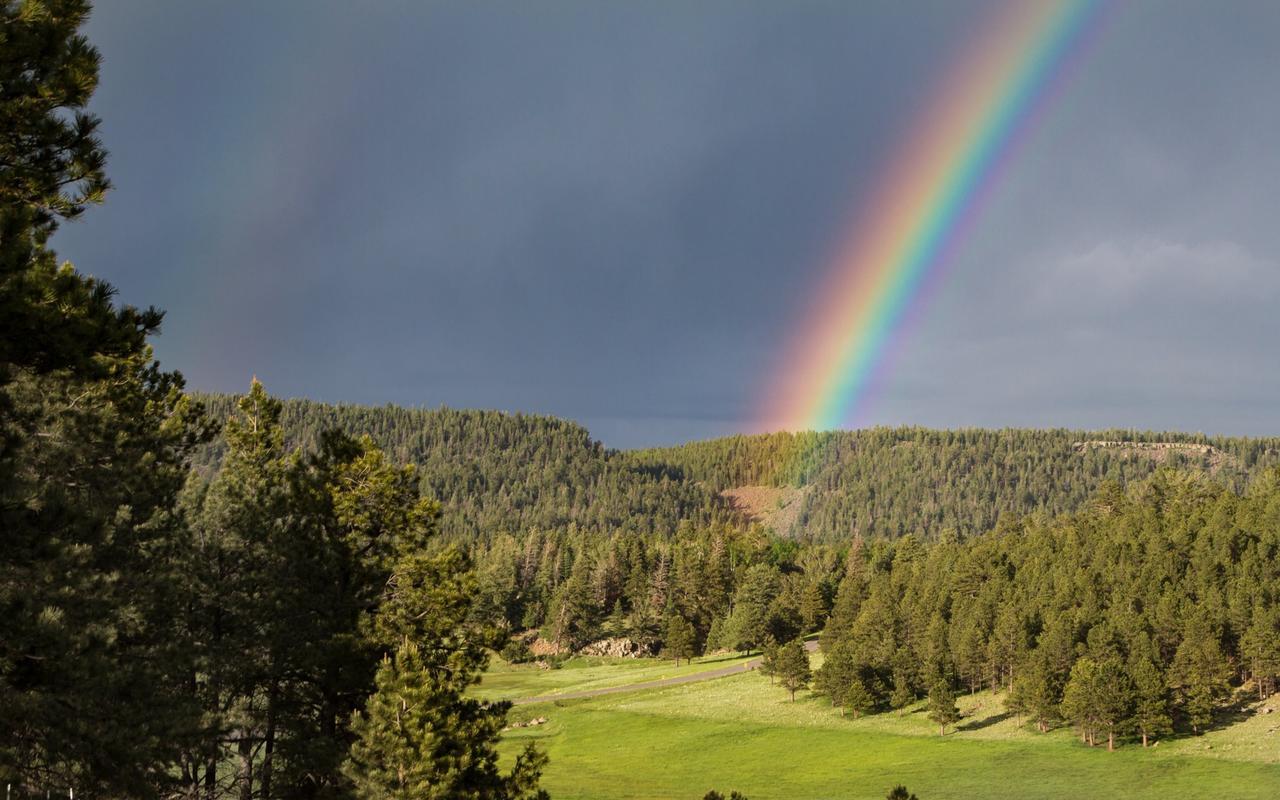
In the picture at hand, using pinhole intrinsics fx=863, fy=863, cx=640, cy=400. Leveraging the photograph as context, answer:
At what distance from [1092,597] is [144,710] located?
349 feet

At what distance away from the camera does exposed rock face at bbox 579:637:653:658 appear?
156 m

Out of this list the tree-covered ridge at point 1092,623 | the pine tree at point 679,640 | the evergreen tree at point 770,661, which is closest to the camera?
the tree-covered ridge at point 1092,623

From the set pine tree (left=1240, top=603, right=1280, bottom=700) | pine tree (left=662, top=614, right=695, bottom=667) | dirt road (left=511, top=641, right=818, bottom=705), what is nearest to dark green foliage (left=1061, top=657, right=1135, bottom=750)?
pine tree (left=1240, top=603, right=1280, bottom=700)

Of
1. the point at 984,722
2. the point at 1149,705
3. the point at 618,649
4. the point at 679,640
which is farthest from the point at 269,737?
the point at 618,649

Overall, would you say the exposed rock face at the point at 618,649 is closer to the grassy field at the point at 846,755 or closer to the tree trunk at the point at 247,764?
the grassy field at the point at 846,755

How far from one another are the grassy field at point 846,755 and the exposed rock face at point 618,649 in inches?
2143

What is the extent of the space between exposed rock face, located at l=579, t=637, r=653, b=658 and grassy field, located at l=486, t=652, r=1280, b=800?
5443cm

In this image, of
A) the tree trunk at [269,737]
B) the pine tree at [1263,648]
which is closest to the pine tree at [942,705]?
the pine tree at [1263,648]

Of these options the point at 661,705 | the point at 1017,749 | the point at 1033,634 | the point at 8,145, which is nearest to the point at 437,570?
the point at 8,145

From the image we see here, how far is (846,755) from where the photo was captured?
76.9m

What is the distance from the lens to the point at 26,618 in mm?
12867

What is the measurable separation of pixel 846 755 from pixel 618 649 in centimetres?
8379

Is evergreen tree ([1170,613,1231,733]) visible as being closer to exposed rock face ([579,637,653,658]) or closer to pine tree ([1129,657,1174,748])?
pine tree ([1129,657,1174,748])

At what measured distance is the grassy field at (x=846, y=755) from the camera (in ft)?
206
